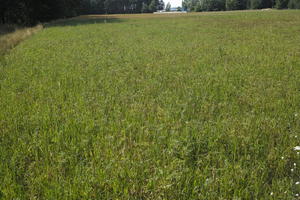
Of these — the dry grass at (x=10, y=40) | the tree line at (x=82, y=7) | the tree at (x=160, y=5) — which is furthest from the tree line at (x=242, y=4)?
the dry grass at (x=10, y=40)

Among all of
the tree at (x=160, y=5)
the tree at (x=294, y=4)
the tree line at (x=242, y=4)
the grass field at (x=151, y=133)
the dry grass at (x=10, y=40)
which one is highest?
the tree at (x=160, y=5)

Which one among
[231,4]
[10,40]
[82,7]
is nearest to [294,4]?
[231,4]

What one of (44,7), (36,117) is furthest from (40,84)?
(44,7)

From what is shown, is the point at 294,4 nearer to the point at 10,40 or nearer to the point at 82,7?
the point at 82,7

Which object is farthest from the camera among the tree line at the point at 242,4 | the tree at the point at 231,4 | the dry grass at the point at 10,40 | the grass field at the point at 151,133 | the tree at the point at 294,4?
the tree at the point at 231,4

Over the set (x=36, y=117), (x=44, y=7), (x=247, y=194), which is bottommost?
(x=247, y=194)

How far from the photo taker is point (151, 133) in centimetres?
404

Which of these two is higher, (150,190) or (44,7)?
(44,7)

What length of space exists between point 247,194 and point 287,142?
56.2 inches

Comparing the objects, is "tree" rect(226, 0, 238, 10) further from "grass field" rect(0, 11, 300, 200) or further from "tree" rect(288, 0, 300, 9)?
"grass field" rect(0, 11, 300, 200)

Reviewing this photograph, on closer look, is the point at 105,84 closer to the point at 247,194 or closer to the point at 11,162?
the point at 11,162

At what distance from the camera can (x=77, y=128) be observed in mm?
A: 4199

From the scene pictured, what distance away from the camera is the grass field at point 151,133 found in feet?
9.42

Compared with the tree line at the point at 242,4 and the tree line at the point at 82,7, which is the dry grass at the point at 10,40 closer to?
the tree line at the point at 82,7
